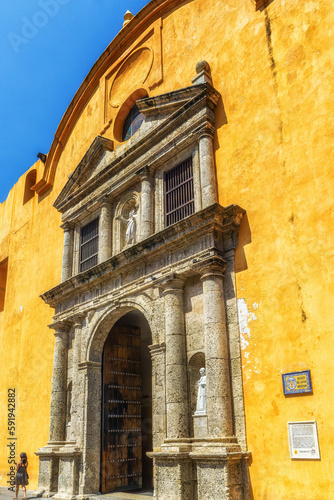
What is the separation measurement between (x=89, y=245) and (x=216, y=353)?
16.6 feet

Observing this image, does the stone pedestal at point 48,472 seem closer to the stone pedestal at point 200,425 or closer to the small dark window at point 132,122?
the stone pedestal at point 200,425

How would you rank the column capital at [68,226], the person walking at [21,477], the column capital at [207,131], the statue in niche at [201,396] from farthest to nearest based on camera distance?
the column capital at [68,226] < the person walking at [21,477] < the column capital at [207,131] < the statue in niche at [201,396]

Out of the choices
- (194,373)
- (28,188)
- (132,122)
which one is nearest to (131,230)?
(132,122)

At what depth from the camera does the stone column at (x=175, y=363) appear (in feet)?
23.6

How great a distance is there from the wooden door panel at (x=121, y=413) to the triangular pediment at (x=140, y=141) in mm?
3426

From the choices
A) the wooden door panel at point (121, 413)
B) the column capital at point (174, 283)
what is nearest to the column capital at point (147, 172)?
the column capital at point (174, 283)

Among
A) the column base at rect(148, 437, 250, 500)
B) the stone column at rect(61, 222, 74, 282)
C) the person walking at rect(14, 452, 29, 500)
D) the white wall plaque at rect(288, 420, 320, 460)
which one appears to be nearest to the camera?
the white wall plaque at rect(288, 420, 320, 460)

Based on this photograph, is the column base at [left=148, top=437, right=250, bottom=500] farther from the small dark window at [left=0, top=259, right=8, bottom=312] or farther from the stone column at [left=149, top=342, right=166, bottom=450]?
the small dark window at [left=0, top=259, right=8, bottom=312]

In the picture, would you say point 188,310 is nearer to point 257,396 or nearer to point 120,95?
point 257,396

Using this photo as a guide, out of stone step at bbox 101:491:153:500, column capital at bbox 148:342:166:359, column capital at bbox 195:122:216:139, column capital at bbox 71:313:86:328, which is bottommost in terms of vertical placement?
stone step at bbox 101:491:153:500

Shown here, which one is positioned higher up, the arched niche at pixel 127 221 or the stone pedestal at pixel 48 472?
the arched niche at pixel 127 221

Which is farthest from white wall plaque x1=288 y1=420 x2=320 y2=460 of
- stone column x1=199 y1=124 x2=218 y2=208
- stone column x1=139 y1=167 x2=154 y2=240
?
stone column x1=139 y1=167 x2=154 y2=240

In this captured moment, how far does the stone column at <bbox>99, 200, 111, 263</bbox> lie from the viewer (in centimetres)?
1006

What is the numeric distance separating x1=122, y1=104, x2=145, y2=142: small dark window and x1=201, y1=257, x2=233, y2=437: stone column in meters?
4.77
